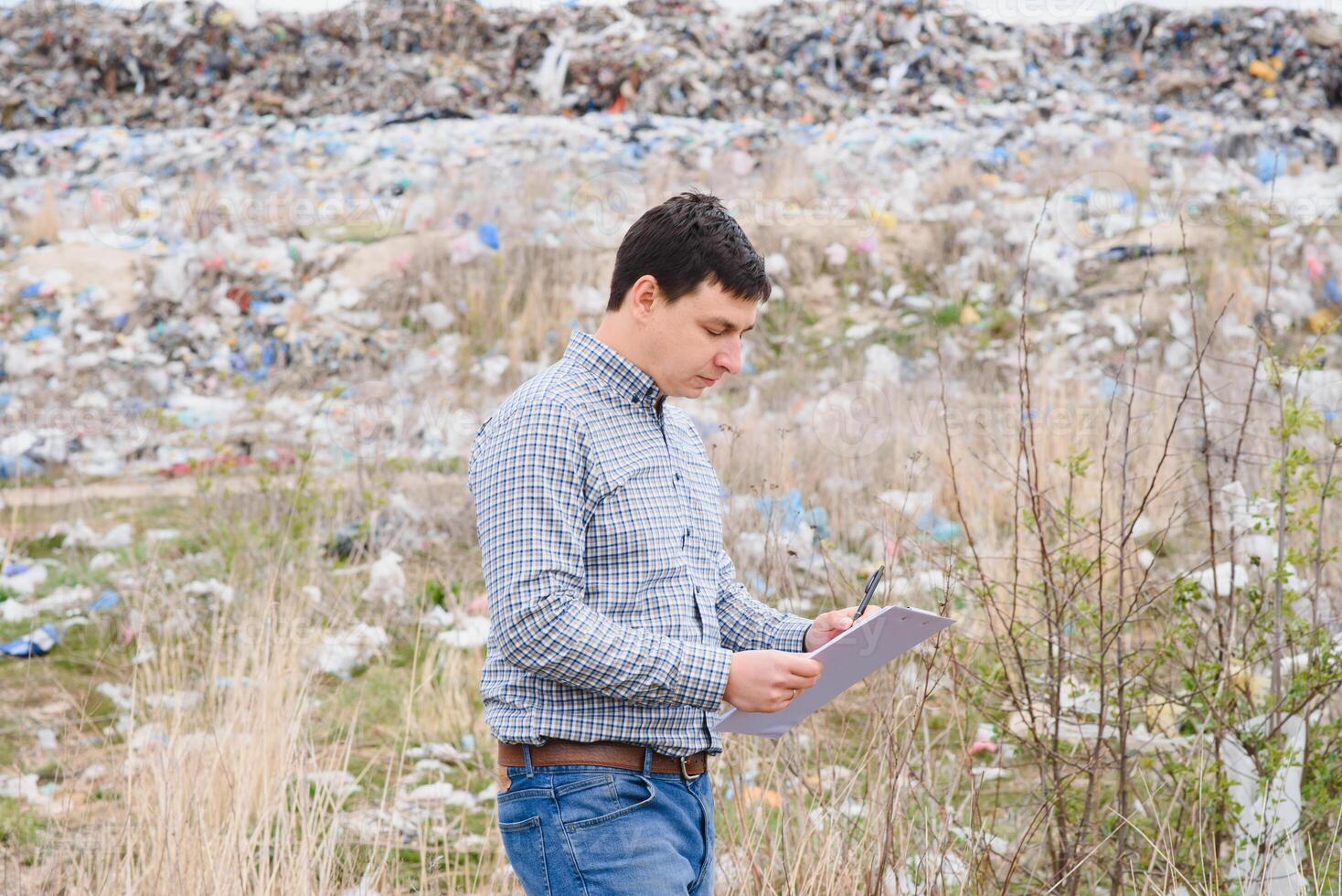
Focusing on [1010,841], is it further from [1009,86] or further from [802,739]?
[1009,86]

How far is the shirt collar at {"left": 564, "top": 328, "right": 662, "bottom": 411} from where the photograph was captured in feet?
5.11

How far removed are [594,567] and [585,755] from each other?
0.21 metres

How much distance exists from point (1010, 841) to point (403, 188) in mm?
8321

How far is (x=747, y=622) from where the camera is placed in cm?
176

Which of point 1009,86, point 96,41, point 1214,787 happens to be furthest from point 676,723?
point 96,41

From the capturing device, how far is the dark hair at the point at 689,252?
153 centimetres

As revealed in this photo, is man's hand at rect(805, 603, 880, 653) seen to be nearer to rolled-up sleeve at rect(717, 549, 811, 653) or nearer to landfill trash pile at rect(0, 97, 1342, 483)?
rolled-up sleeve at rect(717, 549, 811, 653)

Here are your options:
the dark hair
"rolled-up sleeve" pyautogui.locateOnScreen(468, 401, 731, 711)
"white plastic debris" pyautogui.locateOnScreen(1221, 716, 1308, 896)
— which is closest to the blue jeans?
"rolled-up sleeve" pyautogui.locateOnScreen(468, 401, 731, 711)

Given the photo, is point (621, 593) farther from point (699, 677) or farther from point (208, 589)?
point (208, 589)

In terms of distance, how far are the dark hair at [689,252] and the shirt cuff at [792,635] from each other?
45 cm

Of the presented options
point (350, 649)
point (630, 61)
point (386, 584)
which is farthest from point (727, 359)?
point (630, 61)

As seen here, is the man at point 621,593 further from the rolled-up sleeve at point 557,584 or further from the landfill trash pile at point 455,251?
the landfill trash pile at point 455,251

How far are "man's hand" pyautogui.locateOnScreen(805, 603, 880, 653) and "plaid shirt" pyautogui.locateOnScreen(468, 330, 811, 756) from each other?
13 centimetres

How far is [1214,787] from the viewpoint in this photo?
93.6 inches
